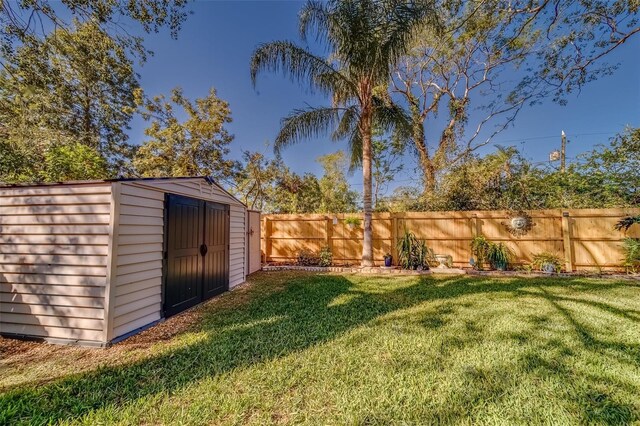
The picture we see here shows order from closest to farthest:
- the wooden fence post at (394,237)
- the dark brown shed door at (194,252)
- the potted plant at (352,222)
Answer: the dark brown shed door at (194,252) < the wooden fence post at (394,237) < the potted plant at (352,222)

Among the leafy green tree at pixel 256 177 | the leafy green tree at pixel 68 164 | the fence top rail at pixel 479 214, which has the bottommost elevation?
the fence top rail at pixel 479 214

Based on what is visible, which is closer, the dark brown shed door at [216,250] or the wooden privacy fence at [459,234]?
the dark brown shed door at [216,250]

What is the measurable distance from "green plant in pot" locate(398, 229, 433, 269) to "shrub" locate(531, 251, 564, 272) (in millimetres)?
2656

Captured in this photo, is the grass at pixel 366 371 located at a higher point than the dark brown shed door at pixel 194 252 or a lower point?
lower

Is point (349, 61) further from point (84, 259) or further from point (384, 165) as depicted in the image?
point (384, 165)

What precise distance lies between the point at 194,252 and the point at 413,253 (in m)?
5.81

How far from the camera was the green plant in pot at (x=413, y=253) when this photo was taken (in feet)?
24.1

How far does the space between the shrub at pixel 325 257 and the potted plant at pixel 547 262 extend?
5655 mm

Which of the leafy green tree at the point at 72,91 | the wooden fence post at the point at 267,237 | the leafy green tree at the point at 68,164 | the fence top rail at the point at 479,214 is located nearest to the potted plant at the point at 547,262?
the fence top rail at the point at 479,214

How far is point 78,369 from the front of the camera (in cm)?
241

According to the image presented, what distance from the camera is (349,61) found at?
624cm

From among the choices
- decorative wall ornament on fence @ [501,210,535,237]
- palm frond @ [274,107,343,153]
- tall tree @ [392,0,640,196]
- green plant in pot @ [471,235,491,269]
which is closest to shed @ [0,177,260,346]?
palm frond @ [274,107,343,153]

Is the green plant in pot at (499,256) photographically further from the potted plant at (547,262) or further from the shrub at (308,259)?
the shrub at (308,259)

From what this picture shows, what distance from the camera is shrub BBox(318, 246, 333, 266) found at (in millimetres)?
8241
